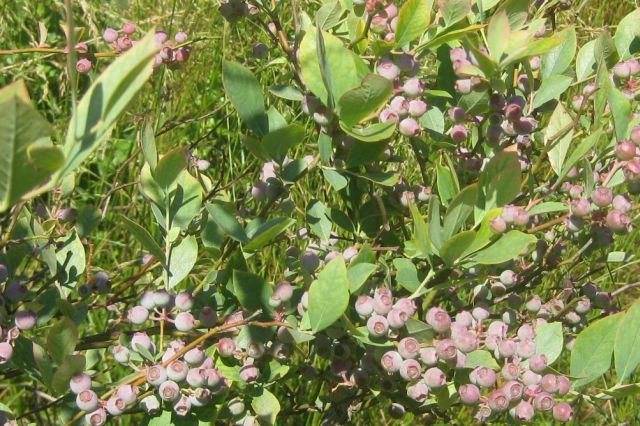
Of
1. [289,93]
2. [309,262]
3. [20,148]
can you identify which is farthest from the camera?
[289,93]

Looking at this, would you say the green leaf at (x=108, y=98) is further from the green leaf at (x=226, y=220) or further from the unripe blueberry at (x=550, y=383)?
the unripe blueberry at (x=550, y=383)

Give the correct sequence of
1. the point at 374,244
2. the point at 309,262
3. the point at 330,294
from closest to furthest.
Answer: the point at 330,294, the point at 309,262, the point at 374,244

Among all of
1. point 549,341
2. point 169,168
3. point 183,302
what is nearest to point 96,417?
point 183,302

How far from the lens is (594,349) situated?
883mm

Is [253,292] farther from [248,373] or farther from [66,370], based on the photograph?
[66,370]

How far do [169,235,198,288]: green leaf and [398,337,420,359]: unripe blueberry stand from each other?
0.71ft

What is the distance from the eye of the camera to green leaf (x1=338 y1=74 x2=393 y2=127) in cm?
76

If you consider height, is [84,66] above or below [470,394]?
above

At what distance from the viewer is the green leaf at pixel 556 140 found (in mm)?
973

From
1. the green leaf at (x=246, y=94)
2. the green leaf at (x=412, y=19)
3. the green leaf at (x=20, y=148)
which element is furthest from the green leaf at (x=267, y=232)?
the green leaf at (x=20, y=148)

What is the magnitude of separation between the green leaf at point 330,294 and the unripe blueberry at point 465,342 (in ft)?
0.41

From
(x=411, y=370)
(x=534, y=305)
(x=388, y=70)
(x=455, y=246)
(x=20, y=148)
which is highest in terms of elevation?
(x=20, y=148)

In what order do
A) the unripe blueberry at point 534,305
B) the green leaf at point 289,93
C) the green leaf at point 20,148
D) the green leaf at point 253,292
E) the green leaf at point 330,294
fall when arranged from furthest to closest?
1. the unripe blueberry at point 534,305
2. the green leaf at point 289,93
3. the green leaf at point 253,292
4. the green leaf at point 330,294
5. the green leaf at point 20,148

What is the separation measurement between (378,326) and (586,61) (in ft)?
1.55
